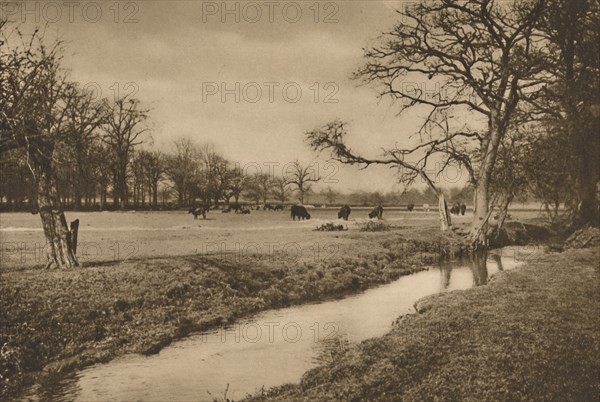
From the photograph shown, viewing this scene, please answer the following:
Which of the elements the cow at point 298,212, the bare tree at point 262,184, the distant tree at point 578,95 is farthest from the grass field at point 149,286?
the bare tree at point 262,184

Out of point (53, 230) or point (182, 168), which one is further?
point (182, 168)

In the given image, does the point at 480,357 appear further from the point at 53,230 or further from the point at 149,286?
the point at 53,230

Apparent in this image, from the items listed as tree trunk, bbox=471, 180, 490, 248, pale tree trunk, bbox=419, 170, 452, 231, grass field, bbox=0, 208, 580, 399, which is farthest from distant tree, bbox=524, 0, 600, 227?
pale tree trunk, bbox=419, 170, 452, 231

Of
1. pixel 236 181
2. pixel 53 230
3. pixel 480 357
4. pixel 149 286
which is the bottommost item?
pixel 480 357

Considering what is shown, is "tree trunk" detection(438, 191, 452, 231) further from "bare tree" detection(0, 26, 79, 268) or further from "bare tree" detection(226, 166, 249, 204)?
"bare tree" detection(226, 166, 249, 204)

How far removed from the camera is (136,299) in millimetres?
13641

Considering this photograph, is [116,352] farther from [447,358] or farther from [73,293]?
[447,358]

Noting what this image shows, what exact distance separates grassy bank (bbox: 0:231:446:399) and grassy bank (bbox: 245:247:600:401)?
4.76m

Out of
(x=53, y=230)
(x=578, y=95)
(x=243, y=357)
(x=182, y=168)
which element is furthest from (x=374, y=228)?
(x=182, y=168)

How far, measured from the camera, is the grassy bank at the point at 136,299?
10680 mm

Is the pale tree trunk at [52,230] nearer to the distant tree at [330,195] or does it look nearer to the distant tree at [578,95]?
the distant tree at [578,95]

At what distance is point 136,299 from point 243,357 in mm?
4079

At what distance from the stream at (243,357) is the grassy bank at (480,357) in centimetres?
109

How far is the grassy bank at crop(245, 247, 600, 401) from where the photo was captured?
746 centimetres
